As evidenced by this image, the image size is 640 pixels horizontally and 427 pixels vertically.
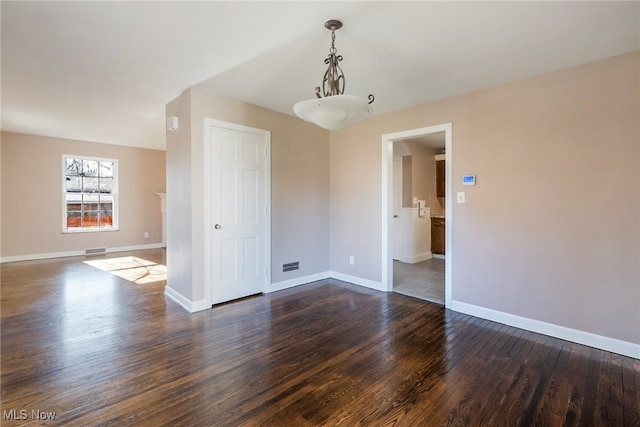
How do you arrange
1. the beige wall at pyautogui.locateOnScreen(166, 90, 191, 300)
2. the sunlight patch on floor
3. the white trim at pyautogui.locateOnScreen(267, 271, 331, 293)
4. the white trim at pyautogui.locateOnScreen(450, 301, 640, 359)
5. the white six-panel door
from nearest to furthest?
the white trim at pyautogui.locateOnScreen(450, 301, 640, 359)
the beige wall at pyautogui.locateOnScreen(166, 90, 191, 300)
the white six-panel door
the white trim at pyautogui.locateOnScreen(267, 271, 331, 293)
the sunlight patch on floor

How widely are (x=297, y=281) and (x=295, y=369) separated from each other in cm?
223

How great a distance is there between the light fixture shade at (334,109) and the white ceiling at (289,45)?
0.60 m

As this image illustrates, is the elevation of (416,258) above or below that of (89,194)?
below

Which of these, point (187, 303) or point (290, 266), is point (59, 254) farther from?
point (290, 266)

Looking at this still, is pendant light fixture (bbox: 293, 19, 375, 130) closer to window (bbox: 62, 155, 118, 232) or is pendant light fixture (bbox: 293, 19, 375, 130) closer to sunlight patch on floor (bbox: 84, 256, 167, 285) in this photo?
sunlight patch on floor (bbox: 84, 256, 167, 285)

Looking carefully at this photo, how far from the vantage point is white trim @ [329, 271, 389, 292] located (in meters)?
4.24

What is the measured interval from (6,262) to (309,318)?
6.48 m

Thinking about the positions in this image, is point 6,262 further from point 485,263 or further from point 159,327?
point 485,263

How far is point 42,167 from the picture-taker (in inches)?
244

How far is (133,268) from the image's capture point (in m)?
5.48

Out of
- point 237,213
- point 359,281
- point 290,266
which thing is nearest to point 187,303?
point 237,213

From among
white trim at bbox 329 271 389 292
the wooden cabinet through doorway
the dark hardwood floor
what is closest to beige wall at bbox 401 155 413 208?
the wooden cabinet through doorway

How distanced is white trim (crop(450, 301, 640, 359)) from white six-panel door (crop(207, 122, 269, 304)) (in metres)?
2.52

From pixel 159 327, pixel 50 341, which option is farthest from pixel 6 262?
pixel 159 327
